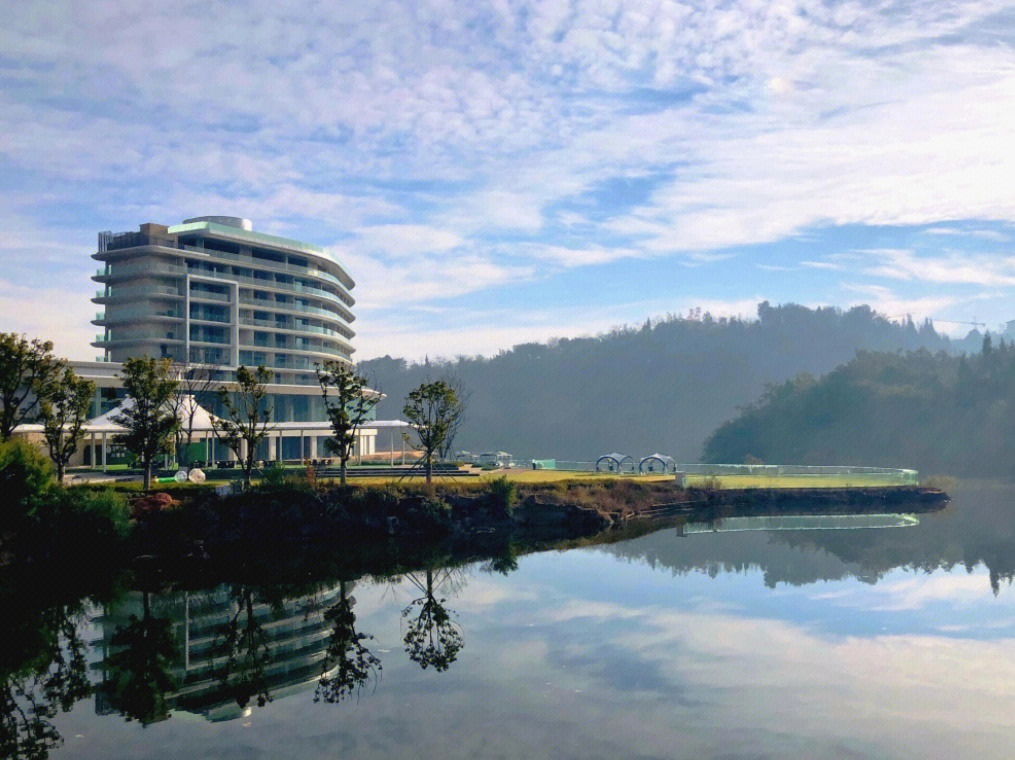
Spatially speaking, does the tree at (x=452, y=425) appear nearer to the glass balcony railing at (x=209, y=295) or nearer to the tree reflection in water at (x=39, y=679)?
the glass balcony railing at (x=209, y=295)

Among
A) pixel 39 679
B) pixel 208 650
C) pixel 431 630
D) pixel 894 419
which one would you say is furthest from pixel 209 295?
pixel 894 419

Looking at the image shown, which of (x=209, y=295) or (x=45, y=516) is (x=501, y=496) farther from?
(x=209, y=295)

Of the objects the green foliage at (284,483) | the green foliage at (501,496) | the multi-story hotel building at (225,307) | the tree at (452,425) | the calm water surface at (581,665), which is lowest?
the calm water surface at (581,665)

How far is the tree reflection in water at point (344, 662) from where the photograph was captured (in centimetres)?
2056

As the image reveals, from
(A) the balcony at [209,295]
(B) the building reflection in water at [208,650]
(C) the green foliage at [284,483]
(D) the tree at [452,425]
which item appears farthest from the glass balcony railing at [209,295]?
(B) the building reflection in water at [208,650]

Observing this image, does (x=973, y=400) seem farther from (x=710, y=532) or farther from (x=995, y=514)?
(x=710, y=532)

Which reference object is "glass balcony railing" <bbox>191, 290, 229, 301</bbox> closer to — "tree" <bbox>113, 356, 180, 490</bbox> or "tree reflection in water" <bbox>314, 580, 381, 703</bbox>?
"tree" <bbox>113, 356, 180, 490</bbox>

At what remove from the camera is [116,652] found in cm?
2411

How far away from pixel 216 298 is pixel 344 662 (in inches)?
2463

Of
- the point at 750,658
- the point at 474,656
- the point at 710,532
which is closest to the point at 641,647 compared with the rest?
the point at 750,658

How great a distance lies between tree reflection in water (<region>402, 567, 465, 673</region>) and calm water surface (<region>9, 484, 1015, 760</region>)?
0.11 metres

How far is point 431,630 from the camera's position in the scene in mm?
26047

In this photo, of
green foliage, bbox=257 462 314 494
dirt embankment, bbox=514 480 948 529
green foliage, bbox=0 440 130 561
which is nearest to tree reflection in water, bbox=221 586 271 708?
green foliage, bbox=0 440 130 561

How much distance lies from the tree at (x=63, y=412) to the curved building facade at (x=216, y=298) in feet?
93.3
